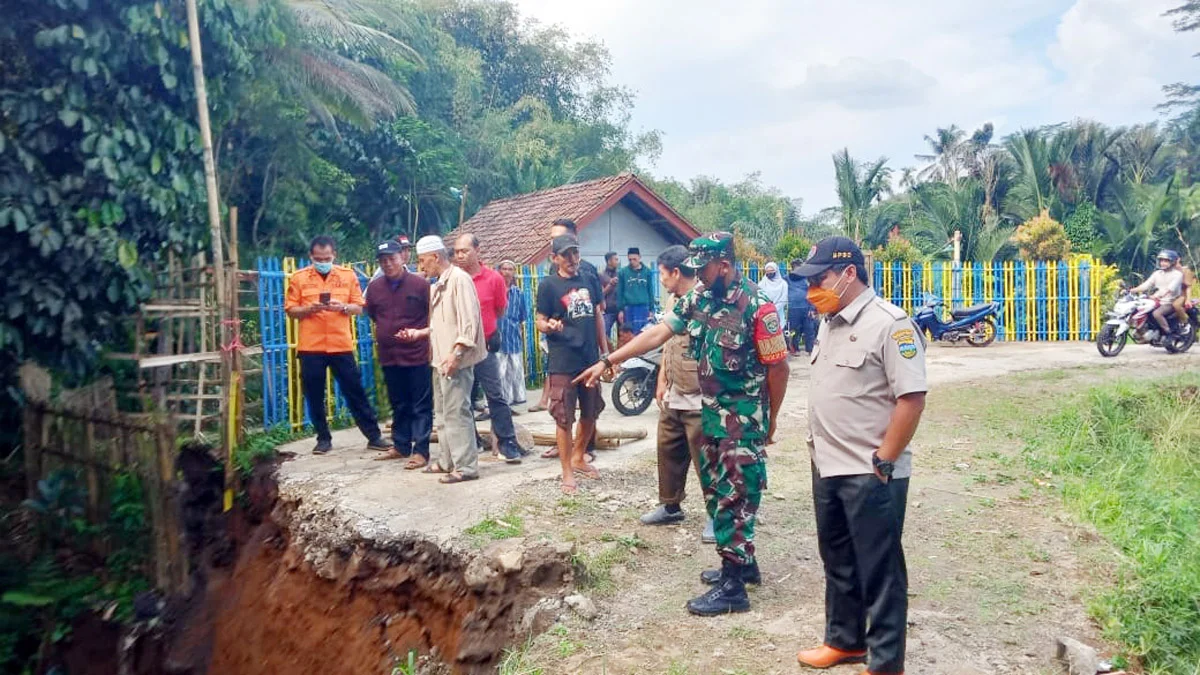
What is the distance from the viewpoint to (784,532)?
5.46 metres

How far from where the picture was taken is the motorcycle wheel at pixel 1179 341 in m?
13.5

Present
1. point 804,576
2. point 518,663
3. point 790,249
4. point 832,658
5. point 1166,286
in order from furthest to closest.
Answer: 1. point 790,249
2. point 1166,286
3. point 804,576
4. point 518,663
5. point 832,658

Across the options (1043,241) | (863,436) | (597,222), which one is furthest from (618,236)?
(863,436)

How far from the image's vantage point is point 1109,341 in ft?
44.3

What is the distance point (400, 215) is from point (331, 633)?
1523 centimetres

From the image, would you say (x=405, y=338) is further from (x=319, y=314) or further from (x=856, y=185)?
(x=856, y=185)

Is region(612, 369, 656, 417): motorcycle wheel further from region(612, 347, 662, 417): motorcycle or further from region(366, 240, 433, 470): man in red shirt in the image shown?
region(366, 240, 433, 470): man in red shirt

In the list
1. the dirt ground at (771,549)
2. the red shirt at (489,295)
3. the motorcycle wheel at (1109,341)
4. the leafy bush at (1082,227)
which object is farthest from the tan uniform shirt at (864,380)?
the leafy bush at (1082,227)

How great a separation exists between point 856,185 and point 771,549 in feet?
83.3

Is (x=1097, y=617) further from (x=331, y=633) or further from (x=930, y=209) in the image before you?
(x=930, y=209)

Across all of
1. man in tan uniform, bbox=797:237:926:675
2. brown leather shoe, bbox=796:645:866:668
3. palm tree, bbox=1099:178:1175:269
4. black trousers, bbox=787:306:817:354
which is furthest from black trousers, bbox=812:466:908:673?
palm tree, bbox=1099:178:1175:269

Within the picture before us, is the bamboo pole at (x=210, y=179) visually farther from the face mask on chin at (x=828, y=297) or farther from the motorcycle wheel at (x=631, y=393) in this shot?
the face mask on chin at (x=828, y=297)

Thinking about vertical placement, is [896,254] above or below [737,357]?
above

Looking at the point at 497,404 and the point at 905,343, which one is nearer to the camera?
the point at 905,343
